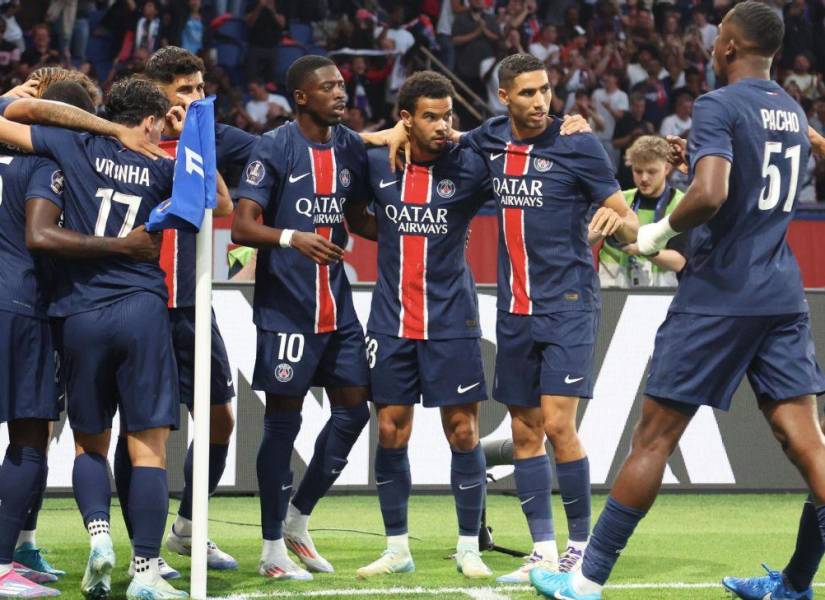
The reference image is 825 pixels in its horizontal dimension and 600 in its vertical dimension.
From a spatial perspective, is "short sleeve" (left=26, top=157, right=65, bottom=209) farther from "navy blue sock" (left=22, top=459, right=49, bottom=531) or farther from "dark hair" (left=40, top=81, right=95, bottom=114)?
"navy blue sock" (left=22, top=459, right=49, bottom=531)

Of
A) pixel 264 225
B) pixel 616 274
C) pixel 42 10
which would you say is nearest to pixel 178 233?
pixel 264 225

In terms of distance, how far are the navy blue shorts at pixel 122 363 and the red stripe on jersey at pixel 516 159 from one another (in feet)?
5.84

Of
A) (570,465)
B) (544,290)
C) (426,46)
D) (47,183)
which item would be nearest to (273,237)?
(47,183)

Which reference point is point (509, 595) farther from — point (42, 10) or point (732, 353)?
point (42, 10)

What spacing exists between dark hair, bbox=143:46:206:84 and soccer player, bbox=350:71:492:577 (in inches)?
40.4

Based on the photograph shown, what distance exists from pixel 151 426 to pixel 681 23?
533 inches

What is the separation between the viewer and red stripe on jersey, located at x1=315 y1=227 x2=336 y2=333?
5.93 metres

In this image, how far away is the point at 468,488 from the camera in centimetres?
605

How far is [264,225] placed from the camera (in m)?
5.83

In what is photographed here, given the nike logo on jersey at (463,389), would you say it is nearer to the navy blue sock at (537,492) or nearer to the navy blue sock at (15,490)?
the navy blue sock at (537,492)

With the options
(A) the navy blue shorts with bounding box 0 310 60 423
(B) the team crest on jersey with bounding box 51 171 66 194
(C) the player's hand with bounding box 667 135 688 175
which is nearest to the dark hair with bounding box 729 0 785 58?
(C) the player's hand with bounding box 667 135 688 175

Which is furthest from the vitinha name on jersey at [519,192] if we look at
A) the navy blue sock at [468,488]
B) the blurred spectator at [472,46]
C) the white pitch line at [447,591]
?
the blurred spectator at [472,46]

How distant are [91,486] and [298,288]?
1.37m

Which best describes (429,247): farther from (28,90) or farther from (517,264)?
(28,90)
